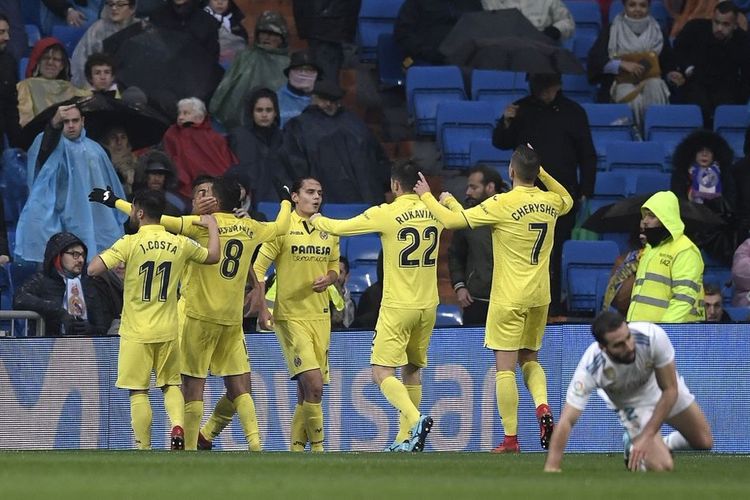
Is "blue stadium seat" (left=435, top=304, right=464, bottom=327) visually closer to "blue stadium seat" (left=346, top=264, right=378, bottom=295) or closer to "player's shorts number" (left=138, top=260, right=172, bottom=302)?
"blue stadium seat" (left=346, top=264, right=378, bottom=295)

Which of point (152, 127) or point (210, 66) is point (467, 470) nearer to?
point (152, 127)

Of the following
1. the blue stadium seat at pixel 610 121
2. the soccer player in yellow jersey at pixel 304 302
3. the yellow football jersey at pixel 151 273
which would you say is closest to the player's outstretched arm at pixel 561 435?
the soccer player in yellow jersey at pixel 304 302

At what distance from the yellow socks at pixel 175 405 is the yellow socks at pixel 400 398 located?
63.0 inches

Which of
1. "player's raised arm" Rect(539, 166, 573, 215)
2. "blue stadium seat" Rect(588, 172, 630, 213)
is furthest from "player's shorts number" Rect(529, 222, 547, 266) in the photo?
"blue stadium seat" Rect(588, 172, 630, 213)

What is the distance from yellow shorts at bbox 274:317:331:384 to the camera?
15148 millimetres

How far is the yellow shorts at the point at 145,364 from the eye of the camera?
14602mm

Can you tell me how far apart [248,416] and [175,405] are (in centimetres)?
72

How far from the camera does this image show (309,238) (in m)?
15.4

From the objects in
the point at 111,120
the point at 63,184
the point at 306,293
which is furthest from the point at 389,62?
the point at 306,293

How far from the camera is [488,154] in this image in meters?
19.8

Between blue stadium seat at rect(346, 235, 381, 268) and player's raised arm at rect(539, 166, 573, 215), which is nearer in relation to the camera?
player's raised arm at rect(539, 166, 573, 215)

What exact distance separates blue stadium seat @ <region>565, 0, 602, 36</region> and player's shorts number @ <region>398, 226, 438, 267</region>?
830cm

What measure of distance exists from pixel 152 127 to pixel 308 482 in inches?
360

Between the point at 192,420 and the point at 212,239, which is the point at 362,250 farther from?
the point at 212,239
